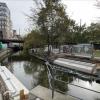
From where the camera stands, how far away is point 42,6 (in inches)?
1205

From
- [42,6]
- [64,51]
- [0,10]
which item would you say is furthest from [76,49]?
[0,10]

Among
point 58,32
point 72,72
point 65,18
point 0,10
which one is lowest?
point 72,72

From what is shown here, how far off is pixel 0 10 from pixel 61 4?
80301 millimetres

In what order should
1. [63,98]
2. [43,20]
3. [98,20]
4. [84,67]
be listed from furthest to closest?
1. [43,20]
2. [98,20]
3. [84,67]
4. [63,98]

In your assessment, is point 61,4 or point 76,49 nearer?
point 76,49

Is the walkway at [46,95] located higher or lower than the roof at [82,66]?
higher

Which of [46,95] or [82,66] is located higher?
[46,95]

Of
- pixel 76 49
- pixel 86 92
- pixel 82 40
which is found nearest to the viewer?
pixel 86 92

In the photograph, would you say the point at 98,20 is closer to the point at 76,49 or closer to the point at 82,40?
the point at 76,49

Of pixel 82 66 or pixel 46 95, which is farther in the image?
pixel 82 66

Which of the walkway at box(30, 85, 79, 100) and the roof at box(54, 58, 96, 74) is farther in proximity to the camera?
the roof at box(54, 58, 96, 74)

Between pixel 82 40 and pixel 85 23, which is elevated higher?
pixel 85 23

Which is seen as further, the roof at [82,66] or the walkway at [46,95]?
the roof at [82,66]

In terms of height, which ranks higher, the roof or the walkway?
the walkway
